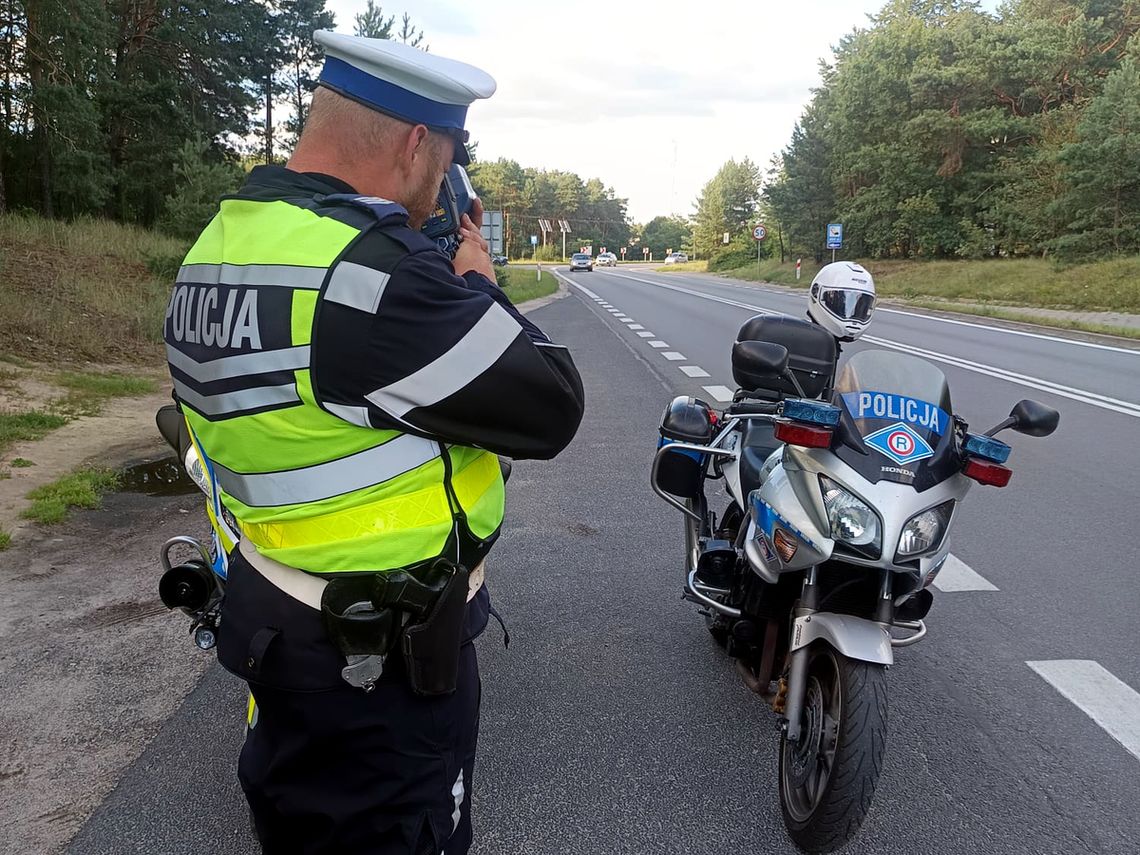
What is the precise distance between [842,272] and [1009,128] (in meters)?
38.4

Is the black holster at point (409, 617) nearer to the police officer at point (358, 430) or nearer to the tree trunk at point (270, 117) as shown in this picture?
the police officer at point (358, 430)

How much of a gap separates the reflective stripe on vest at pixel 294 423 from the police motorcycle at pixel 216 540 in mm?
134

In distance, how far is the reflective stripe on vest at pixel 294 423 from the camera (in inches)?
53.4

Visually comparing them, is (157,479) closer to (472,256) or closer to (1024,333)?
(472,256)

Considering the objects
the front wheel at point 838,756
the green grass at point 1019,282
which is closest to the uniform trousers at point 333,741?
the front wheel at point 838,756

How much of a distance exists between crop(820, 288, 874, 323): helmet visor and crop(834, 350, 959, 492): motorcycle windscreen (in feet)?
2.54

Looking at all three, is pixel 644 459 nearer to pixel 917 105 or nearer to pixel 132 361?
pixel 132 361

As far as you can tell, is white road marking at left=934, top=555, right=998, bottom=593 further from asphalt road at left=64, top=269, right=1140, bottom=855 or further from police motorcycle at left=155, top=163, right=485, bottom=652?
police motorcycle at left=155, top=163, right=485, bottom=652

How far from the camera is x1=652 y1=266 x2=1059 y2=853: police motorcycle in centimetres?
231

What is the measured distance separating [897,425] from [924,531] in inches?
11.8

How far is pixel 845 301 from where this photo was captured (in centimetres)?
336

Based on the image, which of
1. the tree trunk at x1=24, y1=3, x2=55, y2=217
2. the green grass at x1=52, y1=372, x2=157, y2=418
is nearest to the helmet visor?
the green grass at x1=52, y1=372, x2=157, y2=418

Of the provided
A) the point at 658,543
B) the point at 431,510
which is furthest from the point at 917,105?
the point at 431,510

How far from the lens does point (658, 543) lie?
4984 millimetres
